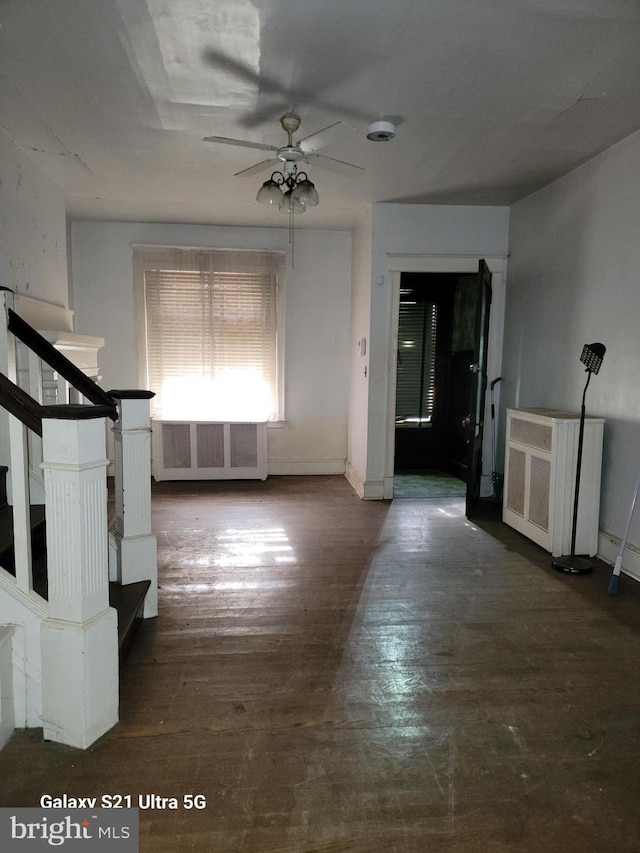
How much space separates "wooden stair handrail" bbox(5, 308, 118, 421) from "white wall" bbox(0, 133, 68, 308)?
1141 millimetres

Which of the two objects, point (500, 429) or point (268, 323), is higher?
point (268, 323)

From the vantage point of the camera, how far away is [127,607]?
2.34 m

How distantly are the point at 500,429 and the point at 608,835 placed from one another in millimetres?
3946

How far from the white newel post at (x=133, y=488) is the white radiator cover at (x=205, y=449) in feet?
10.4

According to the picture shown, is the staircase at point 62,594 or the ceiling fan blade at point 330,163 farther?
the ceiling fan blade at point 330,163

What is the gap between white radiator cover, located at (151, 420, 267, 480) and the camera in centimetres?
575

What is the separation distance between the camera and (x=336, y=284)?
19.7 ft

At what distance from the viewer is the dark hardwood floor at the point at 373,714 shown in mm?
1523

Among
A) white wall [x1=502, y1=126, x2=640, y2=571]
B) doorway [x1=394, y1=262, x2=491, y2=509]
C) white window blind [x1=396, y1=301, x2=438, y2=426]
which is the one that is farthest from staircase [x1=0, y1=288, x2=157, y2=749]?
white window blind [x1=396, y1=301, x2=438, y2=426]

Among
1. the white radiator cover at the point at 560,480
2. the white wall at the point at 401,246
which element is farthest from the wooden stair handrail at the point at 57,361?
the white wall at the point at 401,246

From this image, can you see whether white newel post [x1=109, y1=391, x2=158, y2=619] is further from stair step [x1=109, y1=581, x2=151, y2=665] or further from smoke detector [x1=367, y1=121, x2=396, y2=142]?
smoke detector [x1=367, y1=121, x2=396, y2=142]

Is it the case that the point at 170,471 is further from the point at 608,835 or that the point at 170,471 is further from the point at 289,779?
the point at 608,835

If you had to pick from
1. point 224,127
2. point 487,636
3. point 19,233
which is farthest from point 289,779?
point 19,233

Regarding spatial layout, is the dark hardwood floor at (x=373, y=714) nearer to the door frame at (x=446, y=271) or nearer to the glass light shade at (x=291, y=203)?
the door frame at (x=446, y=271)
